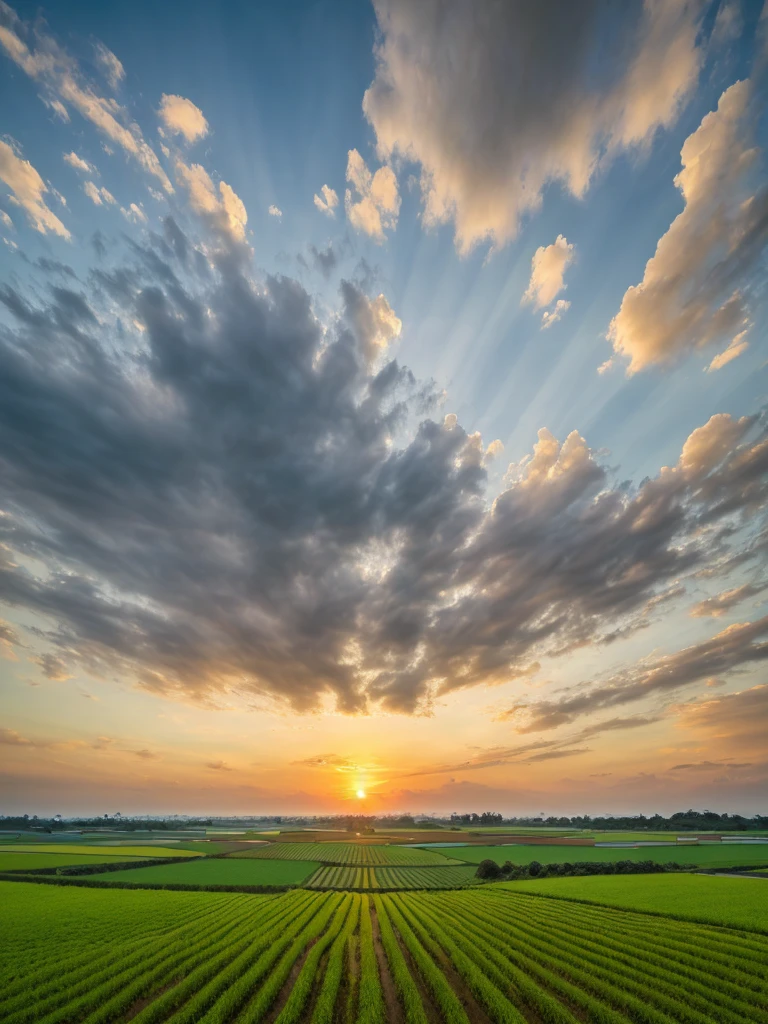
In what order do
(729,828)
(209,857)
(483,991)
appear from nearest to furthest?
(483,991) → (209,857) → (729,828)

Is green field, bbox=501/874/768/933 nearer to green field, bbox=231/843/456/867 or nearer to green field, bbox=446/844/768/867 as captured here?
green field, bbox=446/844/768/867

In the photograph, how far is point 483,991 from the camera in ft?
74.3

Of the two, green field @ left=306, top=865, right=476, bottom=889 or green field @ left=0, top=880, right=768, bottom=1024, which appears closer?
green field @ left=0, top=880, right=768, bottom=1024

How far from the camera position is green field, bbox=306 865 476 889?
6629 centimetres

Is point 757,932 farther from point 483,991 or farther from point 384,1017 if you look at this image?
point 384,1017

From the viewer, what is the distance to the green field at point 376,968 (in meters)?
21.0

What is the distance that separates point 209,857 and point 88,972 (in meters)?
93.5

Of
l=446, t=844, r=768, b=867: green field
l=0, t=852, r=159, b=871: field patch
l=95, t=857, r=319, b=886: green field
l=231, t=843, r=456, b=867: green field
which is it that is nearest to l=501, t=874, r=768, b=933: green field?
l=446, t=844, r=768, b=867: green field

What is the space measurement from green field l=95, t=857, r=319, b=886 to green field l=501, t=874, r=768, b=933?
125 feet

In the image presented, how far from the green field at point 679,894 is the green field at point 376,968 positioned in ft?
10.0

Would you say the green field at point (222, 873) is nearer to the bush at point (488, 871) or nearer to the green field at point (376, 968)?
the bush at point (488, 871)

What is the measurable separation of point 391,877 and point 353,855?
3968 centimetres

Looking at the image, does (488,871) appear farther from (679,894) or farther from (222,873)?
(222,873)

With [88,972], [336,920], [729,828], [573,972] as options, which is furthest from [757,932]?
[729,828]
